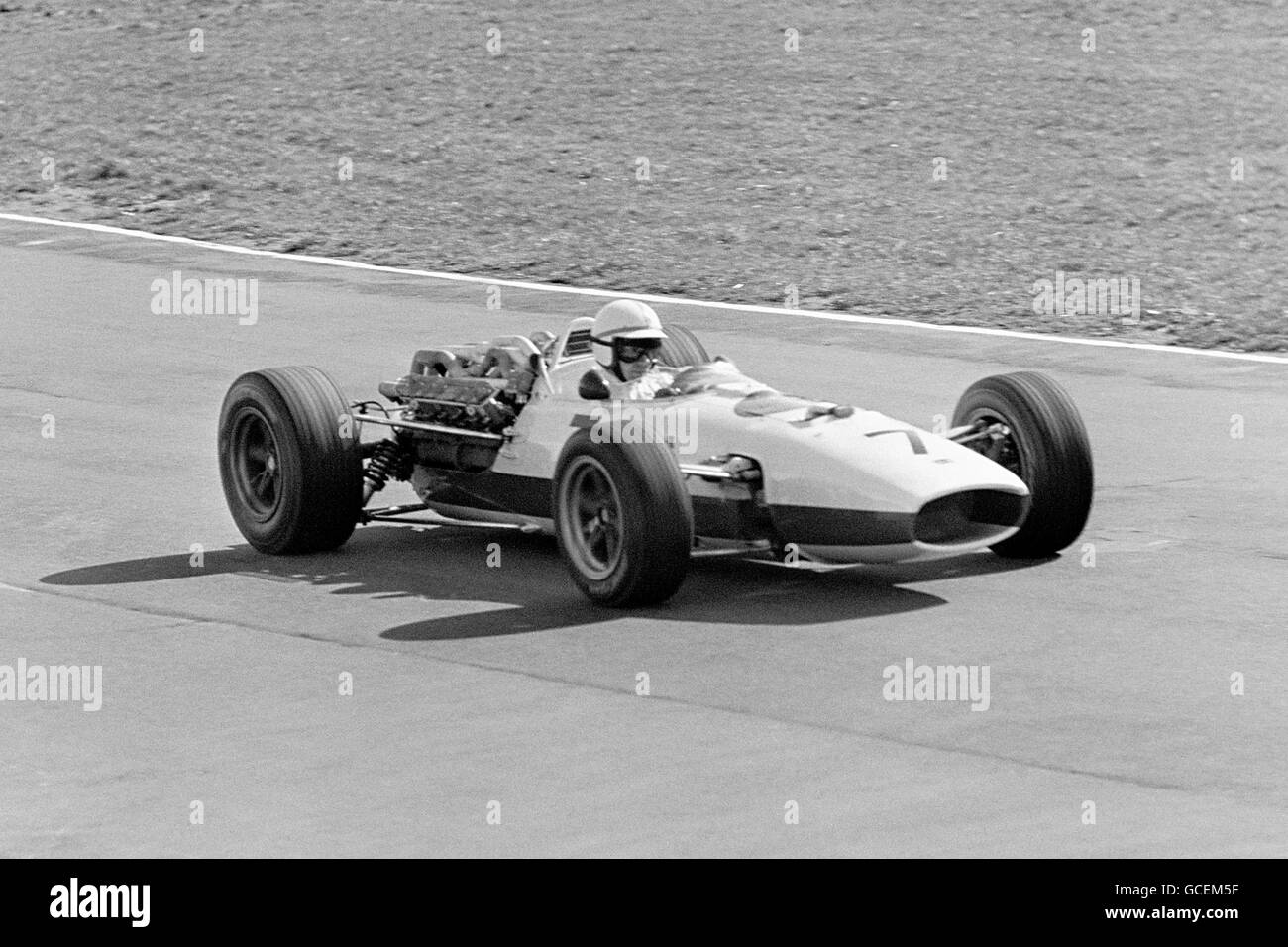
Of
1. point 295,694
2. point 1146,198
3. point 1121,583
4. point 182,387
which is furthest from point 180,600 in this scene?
point 1146,198

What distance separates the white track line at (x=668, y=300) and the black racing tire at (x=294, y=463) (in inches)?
375

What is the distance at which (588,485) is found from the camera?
36.8 feet

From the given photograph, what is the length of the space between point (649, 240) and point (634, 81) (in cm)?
783

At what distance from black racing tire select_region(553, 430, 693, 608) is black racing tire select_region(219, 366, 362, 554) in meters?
1.64

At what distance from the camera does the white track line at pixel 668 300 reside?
20.1m

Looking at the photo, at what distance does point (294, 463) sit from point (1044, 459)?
3.84 meters

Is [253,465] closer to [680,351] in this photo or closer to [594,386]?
[594,386]

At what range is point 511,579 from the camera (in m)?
11.9

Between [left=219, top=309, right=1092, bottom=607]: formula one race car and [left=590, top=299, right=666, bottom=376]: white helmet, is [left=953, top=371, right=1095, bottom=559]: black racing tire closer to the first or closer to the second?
[left=219, top=309, right=1092, bottom=607]: formula one race car

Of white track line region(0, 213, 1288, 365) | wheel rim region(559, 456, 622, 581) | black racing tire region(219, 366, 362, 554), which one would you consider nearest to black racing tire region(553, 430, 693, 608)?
wheel rim region(559, 456, 622, 581)

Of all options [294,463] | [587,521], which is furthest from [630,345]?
[294,463]

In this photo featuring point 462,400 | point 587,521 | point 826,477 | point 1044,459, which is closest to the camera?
point 826,477

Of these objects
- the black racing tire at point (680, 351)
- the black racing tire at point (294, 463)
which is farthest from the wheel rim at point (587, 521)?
the black racing tire at point (680, 351)

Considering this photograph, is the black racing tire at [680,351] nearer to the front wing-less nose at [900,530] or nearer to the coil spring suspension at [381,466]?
the coil spring suspension at [381,466]
